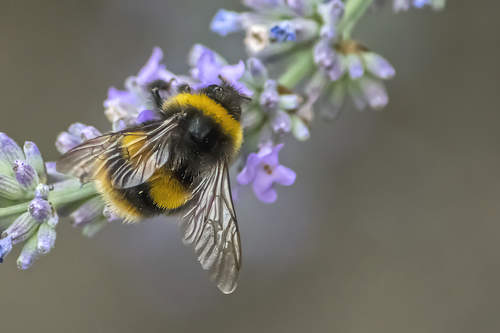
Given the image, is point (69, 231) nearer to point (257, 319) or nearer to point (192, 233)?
point (257, 319)

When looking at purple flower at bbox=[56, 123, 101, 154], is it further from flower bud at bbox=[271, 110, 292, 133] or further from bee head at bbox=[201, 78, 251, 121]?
flower bud at bbox=[271, 110, 292, 133]

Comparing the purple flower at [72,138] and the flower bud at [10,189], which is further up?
the purple flower at [72,138]

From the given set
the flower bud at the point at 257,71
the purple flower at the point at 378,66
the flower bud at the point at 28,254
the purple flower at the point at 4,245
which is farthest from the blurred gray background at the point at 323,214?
the purple flower at the point at 4,245

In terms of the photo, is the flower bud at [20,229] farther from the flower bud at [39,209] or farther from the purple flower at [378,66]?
the purple flower at [378,66]

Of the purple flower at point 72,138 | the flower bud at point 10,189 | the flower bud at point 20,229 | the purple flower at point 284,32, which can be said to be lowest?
the flower bud at point 20,229

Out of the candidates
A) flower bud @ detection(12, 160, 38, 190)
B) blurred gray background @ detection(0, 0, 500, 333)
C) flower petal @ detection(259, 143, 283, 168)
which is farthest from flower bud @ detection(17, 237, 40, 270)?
blurred gray background @ detection(0, 0, 500, 333)

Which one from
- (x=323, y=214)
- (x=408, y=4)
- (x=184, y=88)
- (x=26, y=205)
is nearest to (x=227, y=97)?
(x=184, y=88)
